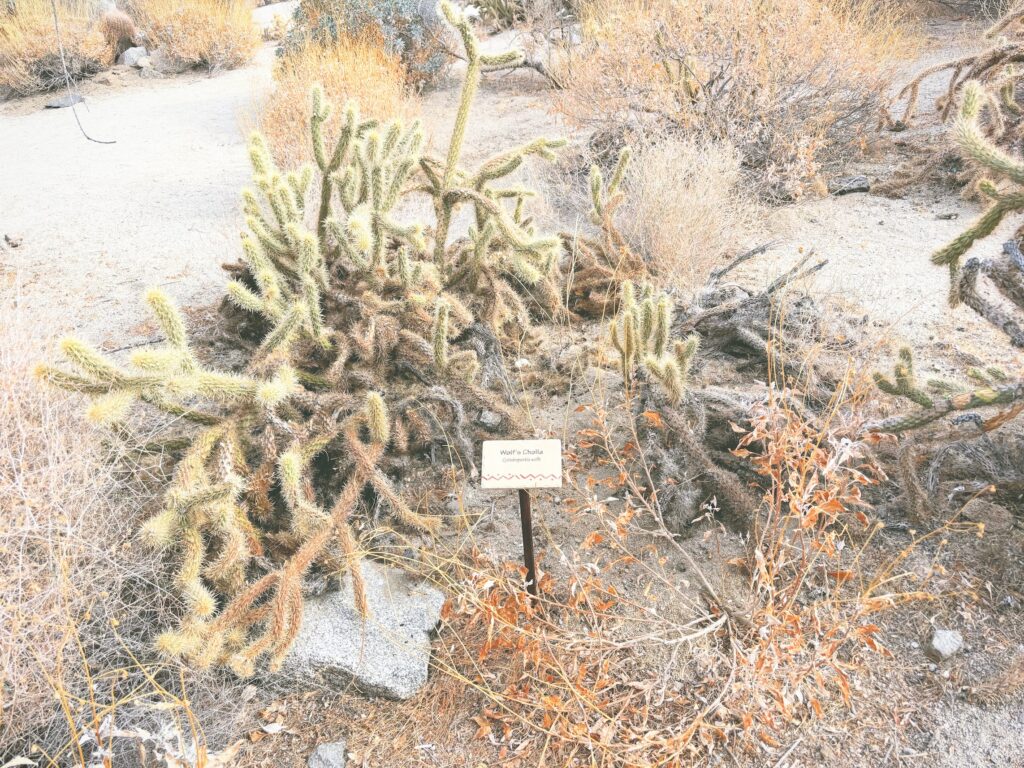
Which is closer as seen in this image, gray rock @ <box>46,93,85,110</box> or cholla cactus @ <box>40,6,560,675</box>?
cholla cactus @ <box>40,6,560,675</box>

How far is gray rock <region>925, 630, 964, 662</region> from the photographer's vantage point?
203 cm

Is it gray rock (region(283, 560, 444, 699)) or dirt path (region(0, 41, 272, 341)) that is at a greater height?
dirt path (region(0, 41, 272, 341))

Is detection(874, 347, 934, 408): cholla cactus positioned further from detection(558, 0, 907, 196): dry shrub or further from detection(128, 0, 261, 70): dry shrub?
detection(128, 0, 261, 70): dry shrub

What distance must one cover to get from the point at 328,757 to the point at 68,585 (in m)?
0.81

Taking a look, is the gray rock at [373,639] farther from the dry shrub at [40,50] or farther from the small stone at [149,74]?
the small stone at [149,74]

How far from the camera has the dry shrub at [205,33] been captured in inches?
380

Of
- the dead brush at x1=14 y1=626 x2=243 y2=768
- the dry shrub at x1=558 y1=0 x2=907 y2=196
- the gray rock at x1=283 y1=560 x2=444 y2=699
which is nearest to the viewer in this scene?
the dead brush at x1=14 y1=626 x2=243 y2=768

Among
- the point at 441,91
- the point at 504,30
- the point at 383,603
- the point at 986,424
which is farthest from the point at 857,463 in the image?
the point at 504,30

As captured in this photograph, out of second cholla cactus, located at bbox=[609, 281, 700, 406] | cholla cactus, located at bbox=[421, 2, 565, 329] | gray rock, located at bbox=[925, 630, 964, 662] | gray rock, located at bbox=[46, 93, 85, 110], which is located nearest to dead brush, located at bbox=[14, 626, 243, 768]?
second cholla cactus, located at bbox=[609, 281, 700, 406]

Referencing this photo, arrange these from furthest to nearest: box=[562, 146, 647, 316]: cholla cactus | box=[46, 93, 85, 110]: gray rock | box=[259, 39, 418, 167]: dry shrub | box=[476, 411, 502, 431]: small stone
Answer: box=[46, 93, 85, 110]: gray rock
box=[259, 39, 418, 167]: dry shrub
box=[562, 146, 647, 316]: cholla cactus
box=[476, 411, 502, 431]: small stone

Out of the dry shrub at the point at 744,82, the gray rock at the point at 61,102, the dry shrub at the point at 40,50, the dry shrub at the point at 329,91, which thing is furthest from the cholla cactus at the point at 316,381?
the dry shrub at the point at 40,50

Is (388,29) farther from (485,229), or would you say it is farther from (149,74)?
Answer: (485,229)

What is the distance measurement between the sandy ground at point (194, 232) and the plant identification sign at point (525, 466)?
117cm

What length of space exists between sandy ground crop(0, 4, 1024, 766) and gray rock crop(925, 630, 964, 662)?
0.14m
